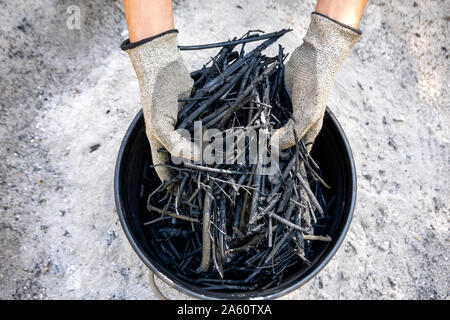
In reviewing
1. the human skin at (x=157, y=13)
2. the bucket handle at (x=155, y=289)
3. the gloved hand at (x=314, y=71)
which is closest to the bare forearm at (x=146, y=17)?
the human skin at (x=157, y=13)

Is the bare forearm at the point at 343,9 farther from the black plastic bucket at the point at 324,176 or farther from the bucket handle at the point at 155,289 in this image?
the bucket handle at the point at 155,289

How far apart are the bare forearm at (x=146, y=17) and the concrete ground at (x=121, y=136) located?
0.61 metres

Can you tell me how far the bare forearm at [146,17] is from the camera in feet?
3.82

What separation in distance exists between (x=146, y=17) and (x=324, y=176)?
0.89 meters

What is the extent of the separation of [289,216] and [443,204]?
3.49 ft

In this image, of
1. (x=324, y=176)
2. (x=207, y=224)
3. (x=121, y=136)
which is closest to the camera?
(x=207, y=224)

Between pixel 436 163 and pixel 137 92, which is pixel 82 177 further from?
pixel 436 163

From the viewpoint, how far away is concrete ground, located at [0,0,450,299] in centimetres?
165

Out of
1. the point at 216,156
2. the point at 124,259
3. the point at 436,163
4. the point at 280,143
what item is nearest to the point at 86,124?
the point at 124,259

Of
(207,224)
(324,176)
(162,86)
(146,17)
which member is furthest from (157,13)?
(324,176)

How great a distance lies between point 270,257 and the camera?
121cm

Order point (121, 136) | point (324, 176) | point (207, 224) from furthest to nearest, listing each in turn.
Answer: point (121, 136) < point (324, 176) < point (207, 224)

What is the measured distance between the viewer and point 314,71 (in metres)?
1.22

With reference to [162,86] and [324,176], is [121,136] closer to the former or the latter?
[162,86]
